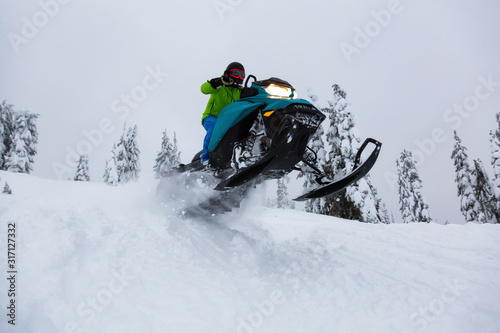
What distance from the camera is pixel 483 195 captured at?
1970 cm

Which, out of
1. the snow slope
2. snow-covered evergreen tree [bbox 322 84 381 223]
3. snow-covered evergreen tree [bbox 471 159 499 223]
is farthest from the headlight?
snow-covered evergreen tree [bbox 471 159 499 223]

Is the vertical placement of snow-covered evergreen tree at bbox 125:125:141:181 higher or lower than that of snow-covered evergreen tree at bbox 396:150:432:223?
higher

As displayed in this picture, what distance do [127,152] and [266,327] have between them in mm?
27909

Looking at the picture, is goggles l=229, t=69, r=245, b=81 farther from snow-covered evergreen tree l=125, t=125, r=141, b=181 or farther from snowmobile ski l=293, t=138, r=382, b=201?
snow-covered evergreen tree l=125, t=125, r=141, b=181

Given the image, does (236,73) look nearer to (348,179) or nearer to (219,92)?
(219,92)

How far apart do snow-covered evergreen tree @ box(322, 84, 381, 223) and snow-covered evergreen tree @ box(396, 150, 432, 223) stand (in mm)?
9830

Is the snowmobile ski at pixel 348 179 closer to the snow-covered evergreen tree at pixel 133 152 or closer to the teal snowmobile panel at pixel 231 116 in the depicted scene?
the teal snowmobile panel at pixel 231 116

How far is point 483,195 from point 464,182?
135 centimetres

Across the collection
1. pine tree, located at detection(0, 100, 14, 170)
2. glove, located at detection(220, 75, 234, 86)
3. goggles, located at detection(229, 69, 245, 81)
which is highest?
pine tree, located at detection(0, 100, 14, 170)

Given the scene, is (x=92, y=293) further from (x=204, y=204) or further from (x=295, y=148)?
(x=204, y=204)

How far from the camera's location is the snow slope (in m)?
2.52

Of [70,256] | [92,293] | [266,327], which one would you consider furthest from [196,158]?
[266,327]

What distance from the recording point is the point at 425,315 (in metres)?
2.58

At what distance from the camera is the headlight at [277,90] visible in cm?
435
